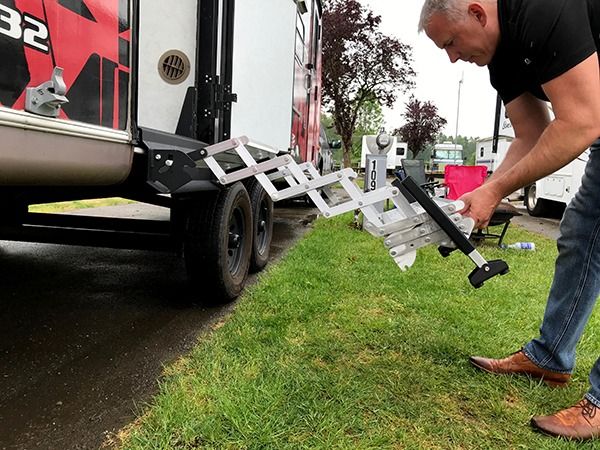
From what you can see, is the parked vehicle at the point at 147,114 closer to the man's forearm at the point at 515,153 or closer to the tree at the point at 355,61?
the man's forearm at the point at 515,153

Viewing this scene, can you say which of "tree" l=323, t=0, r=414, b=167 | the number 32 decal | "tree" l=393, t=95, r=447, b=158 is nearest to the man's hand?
the number 32 decal

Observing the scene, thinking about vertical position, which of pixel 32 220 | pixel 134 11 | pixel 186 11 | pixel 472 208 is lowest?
pixel 32 220

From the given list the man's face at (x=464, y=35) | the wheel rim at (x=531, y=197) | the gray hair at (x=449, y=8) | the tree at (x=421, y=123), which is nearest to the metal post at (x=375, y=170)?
the man's face at (x=464, y=35)

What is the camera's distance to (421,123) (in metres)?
31.6

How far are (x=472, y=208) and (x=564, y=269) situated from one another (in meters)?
0.58

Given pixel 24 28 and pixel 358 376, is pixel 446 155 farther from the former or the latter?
pixel 24 28

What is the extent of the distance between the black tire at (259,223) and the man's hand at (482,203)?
2308mm

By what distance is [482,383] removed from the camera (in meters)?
2.31

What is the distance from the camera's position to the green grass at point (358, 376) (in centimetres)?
186

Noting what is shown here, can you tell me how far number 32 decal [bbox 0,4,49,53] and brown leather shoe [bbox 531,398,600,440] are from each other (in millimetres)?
2316

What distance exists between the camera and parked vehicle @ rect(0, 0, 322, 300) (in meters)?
1.71

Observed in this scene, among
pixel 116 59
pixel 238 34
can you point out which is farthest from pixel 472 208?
pixel 238 34

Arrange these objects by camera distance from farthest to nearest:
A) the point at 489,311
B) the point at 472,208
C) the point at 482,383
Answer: the point at 489,311 < the point at 482,383 < the point at 472,208

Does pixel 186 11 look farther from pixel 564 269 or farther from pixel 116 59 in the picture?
pixel 564 269
